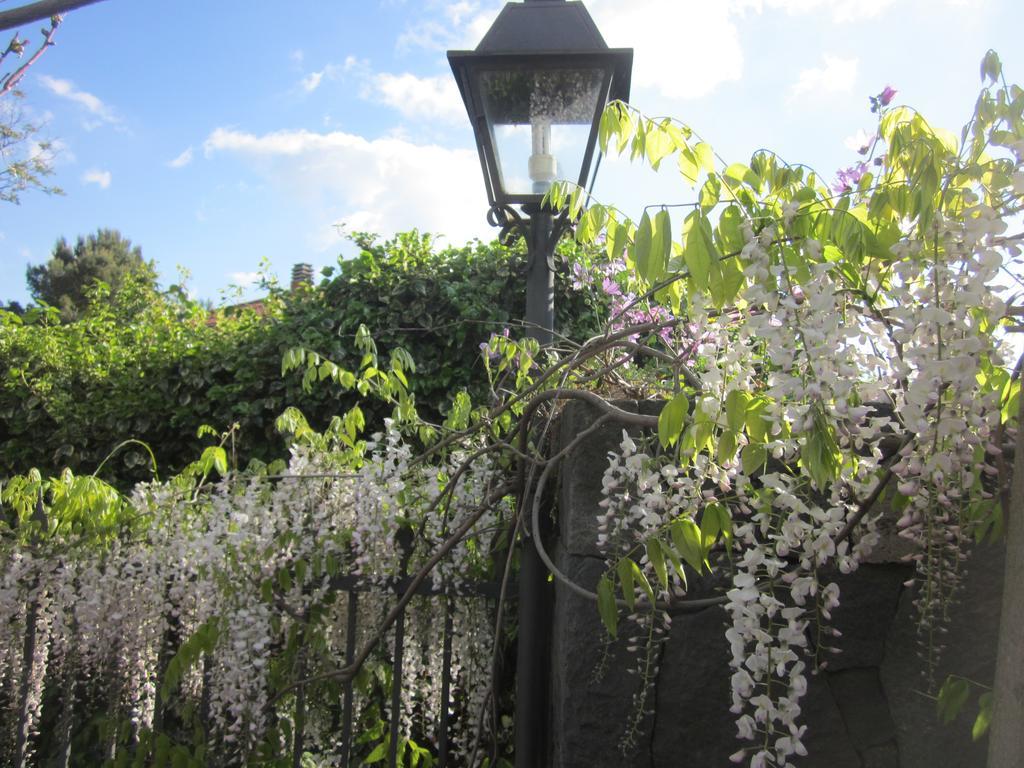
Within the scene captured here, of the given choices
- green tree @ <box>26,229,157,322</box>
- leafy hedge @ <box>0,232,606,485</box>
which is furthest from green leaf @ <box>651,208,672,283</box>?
green tree @ <box>26,229,157,322</box>

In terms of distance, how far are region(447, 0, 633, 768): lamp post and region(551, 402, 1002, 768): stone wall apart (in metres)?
1.18

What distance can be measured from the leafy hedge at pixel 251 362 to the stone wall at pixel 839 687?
3.66 m

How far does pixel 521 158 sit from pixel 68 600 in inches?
91.2

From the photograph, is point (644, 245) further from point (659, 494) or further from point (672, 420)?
point (659, 494)

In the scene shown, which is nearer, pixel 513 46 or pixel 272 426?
pixel 513 46

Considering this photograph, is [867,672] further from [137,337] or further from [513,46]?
[137,337]

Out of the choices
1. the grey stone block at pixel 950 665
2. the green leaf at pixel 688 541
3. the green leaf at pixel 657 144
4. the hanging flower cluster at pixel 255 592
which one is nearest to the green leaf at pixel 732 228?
the green leaf at pixel 657 144

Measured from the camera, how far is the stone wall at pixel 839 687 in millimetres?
1838

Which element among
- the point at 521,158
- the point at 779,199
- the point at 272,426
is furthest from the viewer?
the point at 272,426

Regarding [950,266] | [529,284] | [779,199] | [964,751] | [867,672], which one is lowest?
[964,751]

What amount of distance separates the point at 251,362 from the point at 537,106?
3733mm

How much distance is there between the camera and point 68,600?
3104 millimetres

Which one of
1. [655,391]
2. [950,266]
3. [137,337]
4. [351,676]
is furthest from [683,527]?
[137,337]

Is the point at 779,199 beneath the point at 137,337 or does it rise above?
beneath
